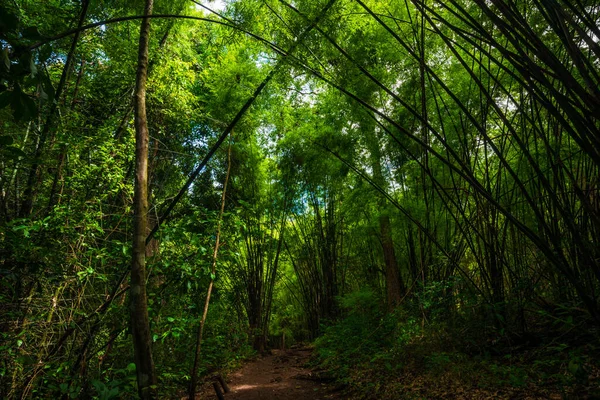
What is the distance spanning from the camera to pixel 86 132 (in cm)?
306

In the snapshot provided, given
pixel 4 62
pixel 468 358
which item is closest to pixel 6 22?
pixel 4 62

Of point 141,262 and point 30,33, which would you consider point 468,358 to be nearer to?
point 141,262

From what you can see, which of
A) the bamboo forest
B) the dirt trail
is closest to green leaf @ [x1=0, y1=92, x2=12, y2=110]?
the bamboo forest

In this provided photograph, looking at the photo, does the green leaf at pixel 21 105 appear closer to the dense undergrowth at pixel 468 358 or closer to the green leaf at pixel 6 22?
the green leaf at pixel 6 22

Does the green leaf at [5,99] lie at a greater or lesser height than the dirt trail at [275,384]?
greater

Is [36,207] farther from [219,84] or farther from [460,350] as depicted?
[460,350]

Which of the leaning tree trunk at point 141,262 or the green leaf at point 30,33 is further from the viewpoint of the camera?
the leaning tree trunk at point 141,262

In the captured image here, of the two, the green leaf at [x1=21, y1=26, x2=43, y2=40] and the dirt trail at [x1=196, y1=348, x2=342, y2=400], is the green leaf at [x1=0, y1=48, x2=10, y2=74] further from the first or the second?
the dirt trail at [x1=196, y1=348, x2=342, y2=400]

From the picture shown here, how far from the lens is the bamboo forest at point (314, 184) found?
1.41 m

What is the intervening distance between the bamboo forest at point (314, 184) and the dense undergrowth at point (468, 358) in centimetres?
2

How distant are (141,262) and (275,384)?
9.88 feet

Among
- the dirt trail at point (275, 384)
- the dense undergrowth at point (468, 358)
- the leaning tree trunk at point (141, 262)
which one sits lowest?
the dirt trail at point (275, 384)

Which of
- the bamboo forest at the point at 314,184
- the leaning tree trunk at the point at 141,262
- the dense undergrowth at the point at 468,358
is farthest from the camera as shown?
the dense undergrowth at the point at 468,358

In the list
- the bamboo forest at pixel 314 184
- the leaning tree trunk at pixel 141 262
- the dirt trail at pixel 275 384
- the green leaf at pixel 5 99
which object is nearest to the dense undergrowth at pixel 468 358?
the bamboo forest at pixel 314 184
